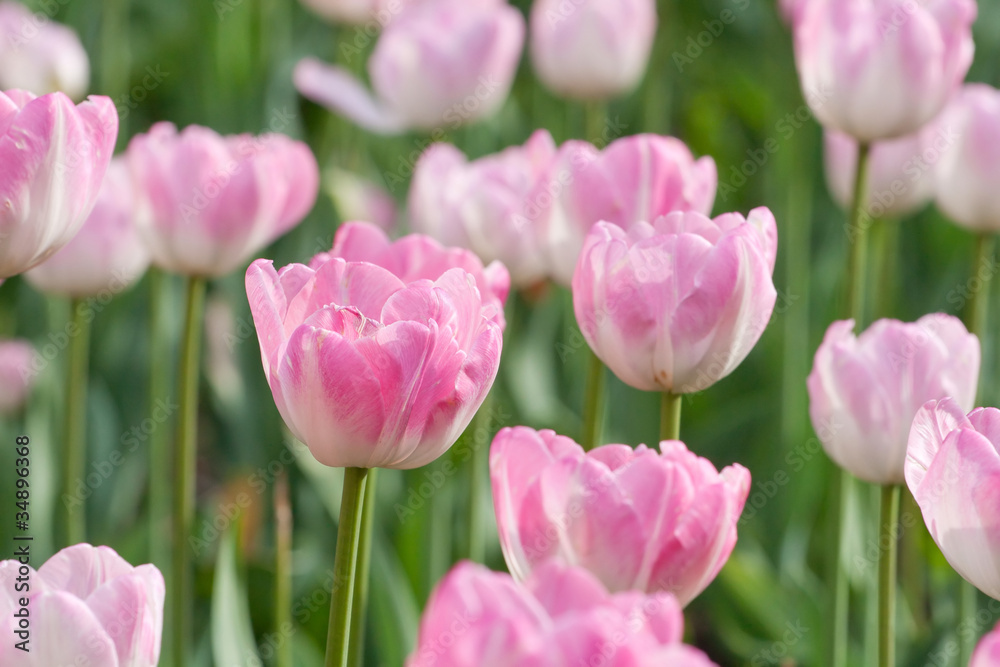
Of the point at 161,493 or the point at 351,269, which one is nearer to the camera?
the point at 351,269

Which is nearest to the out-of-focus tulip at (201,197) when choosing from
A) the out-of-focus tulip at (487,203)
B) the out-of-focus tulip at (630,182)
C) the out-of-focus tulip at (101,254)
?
the out-of-focus tulip at (101,254)

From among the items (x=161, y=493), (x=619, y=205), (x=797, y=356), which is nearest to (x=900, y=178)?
(x=797, y=356)

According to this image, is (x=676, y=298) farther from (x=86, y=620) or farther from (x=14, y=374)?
(x=14, y=374)

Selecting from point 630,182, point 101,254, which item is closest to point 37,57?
point 101,254

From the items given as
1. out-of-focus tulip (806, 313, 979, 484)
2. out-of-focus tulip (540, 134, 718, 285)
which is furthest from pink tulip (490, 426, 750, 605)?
out-of-focus tulip (540, 134, 718, 285)

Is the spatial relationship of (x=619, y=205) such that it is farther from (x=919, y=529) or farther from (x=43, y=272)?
(x=919, y=529)

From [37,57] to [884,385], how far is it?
131cm

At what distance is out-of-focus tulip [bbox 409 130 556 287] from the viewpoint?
1132 millimetres

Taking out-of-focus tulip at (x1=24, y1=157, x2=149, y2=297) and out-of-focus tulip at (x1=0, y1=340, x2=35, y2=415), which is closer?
out-of-focus tulip at (x1=24, y1=157, x2=149, y2=297)

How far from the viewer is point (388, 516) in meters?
1.47

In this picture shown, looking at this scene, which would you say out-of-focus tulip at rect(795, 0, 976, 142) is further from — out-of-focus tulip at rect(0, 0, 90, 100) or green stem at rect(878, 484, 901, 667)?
out-of-focus tulip at rect(0, 0, 90, 100)

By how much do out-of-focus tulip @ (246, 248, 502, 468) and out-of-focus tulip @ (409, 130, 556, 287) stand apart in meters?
0.45

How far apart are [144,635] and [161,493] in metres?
0.78

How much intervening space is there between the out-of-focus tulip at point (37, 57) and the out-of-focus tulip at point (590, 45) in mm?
673
